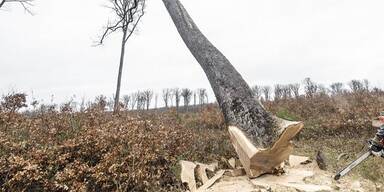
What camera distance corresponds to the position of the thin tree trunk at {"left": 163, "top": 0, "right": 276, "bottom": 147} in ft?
17.0

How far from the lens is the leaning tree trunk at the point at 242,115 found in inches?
177

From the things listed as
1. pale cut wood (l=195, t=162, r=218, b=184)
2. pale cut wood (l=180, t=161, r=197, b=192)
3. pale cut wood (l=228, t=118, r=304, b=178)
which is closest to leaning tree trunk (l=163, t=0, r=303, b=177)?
pale cut wood (l=228, t=118, r=304, b=178)

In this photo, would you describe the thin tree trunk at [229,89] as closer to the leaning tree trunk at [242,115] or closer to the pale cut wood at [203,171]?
the leaning tree trunk at [242,115]

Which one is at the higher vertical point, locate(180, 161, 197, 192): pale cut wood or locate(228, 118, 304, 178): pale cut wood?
locate(228, 118, 304, 178): pale cut wood

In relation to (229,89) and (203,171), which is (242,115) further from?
(203,171)

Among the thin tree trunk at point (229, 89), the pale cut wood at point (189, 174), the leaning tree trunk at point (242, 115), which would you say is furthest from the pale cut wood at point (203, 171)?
the thin tree trunk at point (229, 89)

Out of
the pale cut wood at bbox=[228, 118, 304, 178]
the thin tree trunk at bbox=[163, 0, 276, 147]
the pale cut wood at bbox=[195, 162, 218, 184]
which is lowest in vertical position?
the pale cut wood at bbox=[195, 162, 218, 184]

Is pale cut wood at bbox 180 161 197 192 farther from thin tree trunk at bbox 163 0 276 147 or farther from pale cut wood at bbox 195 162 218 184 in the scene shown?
thin tree trunk at bbox 163 0 276 147

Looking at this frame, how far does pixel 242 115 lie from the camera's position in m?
5.42

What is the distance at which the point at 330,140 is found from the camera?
8211mm

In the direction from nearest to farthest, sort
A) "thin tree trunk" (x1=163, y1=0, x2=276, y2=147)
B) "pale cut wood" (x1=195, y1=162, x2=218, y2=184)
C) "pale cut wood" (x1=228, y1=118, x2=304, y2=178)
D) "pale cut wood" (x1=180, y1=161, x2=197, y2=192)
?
"pale cut wood" (x1=228, y1=118, x2=304, y2=178), "pale cut wood" (x1=180, y1=161, x2=197, y2=192), "pale cut wood" (x1=195, y1=162, x2=218, y2=184), "thin tree trunk" (x1=163, y1=0, x2=276, y2=147)

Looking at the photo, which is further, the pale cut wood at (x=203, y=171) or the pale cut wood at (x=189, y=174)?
the pale cut wood at (x=203, y=171)

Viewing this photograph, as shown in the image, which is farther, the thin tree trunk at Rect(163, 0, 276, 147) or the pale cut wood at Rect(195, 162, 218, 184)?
the thin tree trunk at Rect(163, 0, 276, 147)

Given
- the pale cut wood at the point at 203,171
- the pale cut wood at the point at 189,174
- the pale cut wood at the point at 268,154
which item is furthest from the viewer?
the pale cut wood at the point at 203,171
